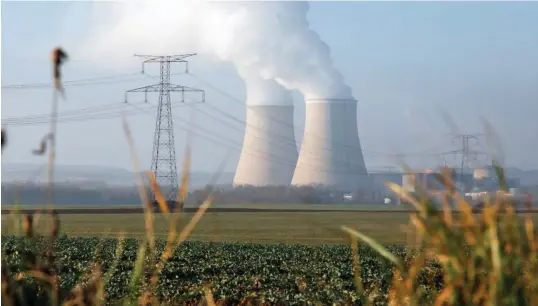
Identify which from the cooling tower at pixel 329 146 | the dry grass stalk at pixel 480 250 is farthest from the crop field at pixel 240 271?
the cooling tower at pixel 329 146

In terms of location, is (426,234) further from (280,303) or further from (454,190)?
(280,303)

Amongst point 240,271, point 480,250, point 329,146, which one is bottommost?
point 240,271

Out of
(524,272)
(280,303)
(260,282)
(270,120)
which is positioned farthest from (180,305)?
(270,120)

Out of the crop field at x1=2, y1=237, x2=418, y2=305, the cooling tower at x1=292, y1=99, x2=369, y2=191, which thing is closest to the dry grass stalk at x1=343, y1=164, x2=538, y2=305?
the crop field at x1=2, y1=237, x2=418, y2=305

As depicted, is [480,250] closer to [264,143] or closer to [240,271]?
[240,271]

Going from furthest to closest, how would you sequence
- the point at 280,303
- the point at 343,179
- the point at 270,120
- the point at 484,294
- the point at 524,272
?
the point at 343,179 → the point at 270,120 → the point at 280,303 → the point at 524,272 → the point at 484,294

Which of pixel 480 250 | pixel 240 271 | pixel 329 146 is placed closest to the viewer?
pixel 480 250

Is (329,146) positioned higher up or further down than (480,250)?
higher up

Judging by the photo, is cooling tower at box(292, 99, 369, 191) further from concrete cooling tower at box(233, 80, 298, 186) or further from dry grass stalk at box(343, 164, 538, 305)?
dry grass stalk at box(343, 164, 538, 305)

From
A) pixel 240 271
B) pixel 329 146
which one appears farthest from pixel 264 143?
pixel 240 271
